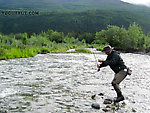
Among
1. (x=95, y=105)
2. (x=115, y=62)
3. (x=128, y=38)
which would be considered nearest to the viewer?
(x=95, y=105)

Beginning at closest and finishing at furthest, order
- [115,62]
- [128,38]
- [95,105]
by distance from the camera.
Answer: [95,105], [115,62], [128,38]

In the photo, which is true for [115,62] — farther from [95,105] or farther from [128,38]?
[128,38]

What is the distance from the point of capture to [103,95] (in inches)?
371

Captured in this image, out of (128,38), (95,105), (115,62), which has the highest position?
(115,62)

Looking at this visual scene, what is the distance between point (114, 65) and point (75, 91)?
105 inches

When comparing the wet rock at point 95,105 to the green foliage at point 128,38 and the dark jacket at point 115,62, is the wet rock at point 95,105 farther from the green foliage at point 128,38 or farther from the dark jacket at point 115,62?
the green foliage at point 128,38

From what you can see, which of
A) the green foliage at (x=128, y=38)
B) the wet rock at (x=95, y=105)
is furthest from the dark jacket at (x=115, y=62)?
the green foliage at (x=128, y=38)

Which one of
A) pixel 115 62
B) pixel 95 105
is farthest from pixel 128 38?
pixel 95 105

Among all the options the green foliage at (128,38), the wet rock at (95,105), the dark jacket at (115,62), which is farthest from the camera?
the green foliage at (128,38)

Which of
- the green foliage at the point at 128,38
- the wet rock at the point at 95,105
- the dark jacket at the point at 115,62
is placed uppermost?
the dark jacket at the point at 115,62

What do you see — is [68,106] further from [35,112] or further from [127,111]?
[127,111]

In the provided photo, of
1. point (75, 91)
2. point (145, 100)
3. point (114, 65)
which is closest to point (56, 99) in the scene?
point (75, 91)

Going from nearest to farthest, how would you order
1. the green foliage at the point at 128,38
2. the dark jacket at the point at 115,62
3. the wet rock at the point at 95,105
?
the wet rock at the point at 95,105 < the dark jacket at the point at 115,62 < the green foliage at the point at 128,38

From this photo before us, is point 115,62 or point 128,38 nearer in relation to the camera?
point 115,62
